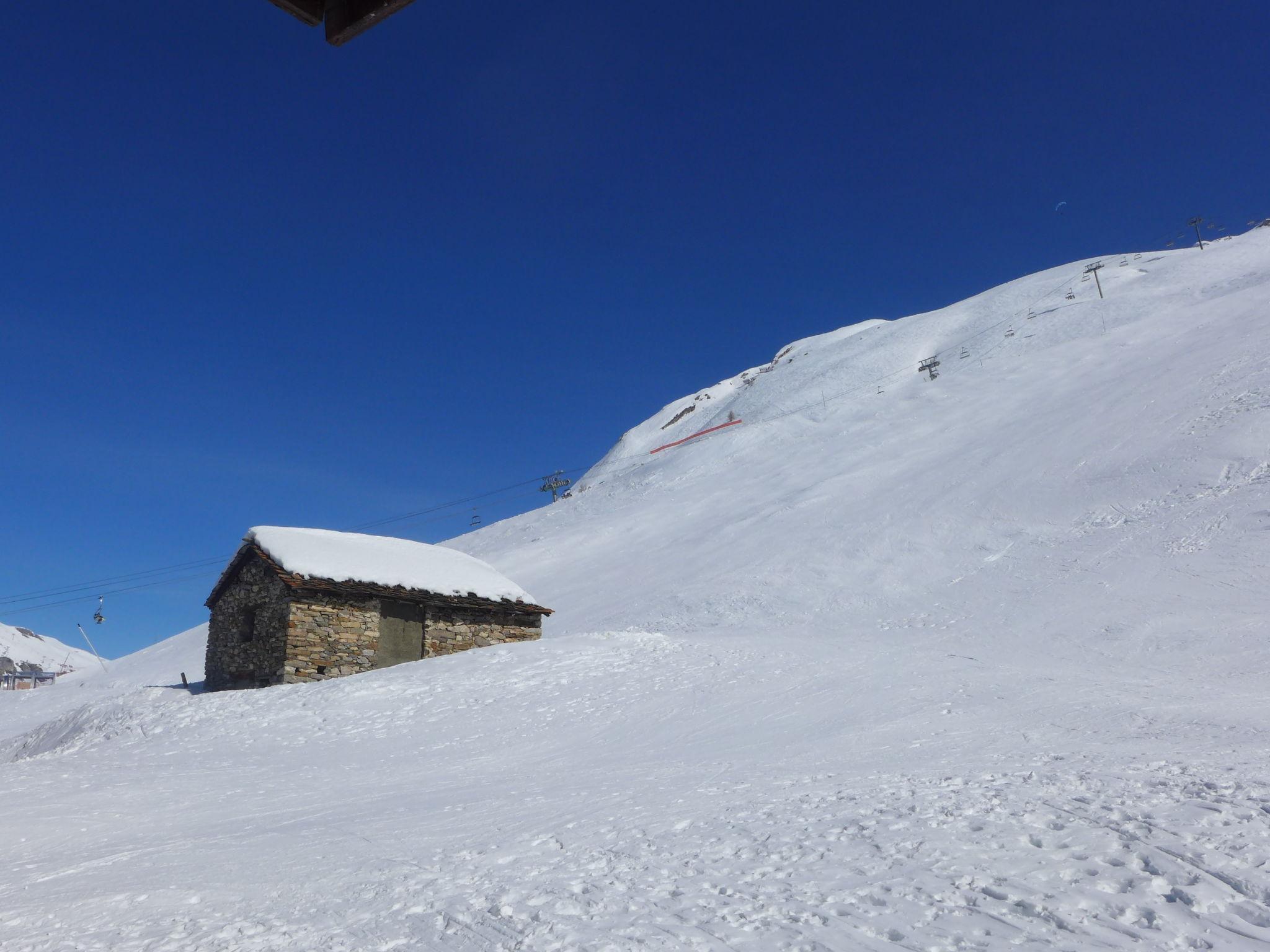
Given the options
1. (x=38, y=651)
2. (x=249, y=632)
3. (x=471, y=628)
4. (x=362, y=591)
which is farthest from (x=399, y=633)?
(x=38, y=651)

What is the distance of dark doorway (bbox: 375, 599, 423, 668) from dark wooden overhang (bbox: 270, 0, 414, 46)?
65.8 ft

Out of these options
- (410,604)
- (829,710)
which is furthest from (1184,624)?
(410,604)

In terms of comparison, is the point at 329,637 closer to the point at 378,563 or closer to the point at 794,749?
the point at 378,563

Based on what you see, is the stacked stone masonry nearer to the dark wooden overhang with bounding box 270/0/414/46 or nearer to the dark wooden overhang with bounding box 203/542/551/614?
the dark wooden overhang with bounding box 203/542/551/614

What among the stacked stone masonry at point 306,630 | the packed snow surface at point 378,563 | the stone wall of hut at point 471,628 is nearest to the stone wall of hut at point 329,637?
the stacked stone masonry at point 306,630

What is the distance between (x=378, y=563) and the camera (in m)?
22.8

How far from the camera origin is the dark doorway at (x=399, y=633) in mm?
21391

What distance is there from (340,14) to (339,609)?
19.9 metres

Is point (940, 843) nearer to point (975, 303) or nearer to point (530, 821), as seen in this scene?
point (530, 821)

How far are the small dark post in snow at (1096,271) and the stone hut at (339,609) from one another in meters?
65.0

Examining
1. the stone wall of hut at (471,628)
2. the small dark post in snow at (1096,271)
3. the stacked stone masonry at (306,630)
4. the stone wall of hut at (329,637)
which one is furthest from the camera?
the small dark post in snow at (1096,271)

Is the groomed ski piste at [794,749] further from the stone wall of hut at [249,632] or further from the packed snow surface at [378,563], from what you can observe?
the packed snow surface at [378,563]

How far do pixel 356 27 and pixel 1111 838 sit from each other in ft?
21.3

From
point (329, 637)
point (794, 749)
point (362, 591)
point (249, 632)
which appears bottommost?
point (794, 749)
